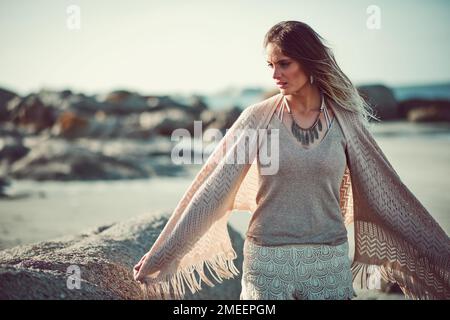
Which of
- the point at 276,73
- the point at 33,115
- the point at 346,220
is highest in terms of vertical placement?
the point at 33,115

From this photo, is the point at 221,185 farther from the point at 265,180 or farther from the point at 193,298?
the point at 193,298

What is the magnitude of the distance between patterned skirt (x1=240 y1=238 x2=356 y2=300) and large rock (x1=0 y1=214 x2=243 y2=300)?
744 millimetres

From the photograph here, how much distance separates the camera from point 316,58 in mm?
2971

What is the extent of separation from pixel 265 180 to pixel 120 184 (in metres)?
6.97

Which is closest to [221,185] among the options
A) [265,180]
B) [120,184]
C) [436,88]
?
[265,180]

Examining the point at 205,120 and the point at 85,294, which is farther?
the point at 205,120

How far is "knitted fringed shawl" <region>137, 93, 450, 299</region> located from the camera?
298 cm

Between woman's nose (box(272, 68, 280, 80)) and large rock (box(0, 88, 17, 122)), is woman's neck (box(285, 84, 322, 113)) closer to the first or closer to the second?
woman's nose (box(272, 68, 280, 80))

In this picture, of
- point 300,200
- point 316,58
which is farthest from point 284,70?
point 300,200

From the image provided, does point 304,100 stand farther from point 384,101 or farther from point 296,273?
point 384,101

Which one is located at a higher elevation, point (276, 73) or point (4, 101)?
point (4, 101)

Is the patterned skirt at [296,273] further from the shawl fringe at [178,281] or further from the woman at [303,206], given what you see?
the shawl fringe at [178,281]

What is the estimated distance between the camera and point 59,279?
2.91m

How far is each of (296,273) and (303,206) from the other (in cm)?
34
